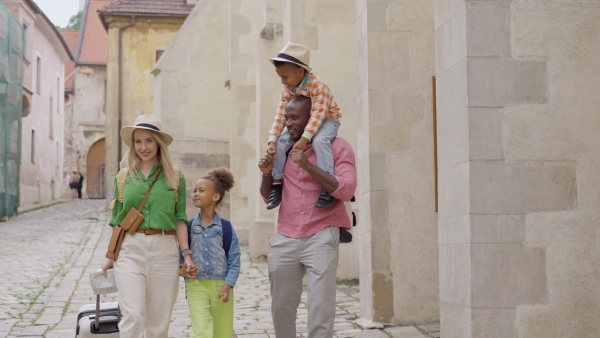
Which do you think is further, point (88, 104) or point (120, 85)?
point (88, 104)

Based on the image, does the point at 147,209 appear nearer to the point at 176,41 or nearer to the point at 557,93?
the point at 557,93

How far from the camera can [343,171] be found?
4.91 meters

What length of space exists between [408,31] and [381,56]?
366 millimetres

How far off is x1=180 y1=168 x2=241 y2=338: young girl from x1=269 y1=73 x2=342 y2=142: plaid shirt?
→ 2.50ft

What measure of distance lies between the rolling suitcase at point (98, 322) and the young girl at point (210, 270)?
55 cm

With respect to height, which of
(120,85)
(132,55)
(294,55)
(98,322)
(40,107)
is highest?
(132,55)

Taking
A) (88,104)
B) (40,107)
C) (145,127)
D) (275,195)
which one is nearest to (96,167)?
(88,104)

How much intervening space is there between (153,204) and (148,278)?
474 millimetres

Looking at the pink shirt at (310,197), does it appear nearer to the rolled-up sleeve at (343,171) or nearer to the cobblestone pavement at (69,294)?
the rolled-up sleeve at (343,171)

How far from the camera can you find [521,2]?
4.87m

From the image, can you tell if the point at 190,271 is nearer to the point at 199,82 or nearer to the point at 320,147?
the point at 320,147

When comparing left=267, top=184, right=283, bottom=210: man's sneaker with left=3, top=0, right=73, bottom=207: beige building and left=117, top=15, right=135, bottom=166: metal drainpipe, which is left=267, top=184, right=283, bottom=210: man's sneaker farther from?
left=117, top=15, right=135, bottom=166: metal drainpipe

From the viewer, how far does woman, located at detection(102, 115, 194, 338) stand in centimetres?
536

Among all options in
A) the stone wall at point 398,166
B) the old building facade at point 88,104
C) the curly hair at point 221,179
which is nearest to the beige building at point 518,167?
the curly hair at point 221,179
